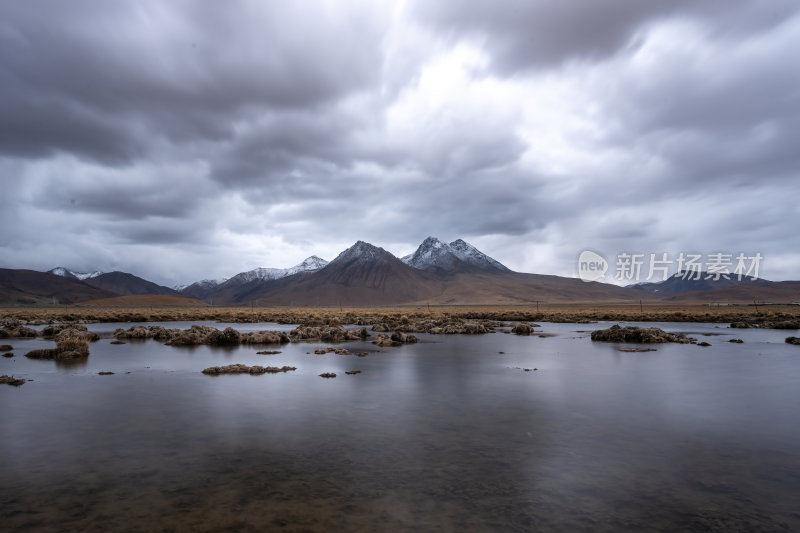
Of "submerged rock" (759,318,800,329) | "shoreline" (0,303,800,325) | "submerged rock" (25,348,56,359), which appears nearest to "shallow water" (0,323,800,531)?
"submerged rock" (25,348,56,359)

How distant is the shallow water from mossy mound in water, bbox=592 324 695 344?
12531 mm

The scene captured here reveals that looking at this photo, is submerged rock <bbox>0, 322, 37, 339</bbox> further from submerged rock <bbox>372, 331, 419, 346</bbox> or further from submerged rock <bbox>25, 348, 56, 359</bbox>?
submerged rock <bbox>372, 331, 419, 346</bbox>

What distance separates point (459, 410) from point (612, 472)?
4143mm

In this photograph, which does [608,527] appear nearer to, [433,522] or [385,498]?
[433,522]

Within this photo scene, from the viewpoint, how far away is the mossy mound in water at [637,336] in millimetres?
27031

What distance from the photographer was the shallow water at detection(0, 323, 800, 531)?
16.8ft

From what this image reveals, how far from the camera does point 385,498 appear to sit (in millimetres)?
5531

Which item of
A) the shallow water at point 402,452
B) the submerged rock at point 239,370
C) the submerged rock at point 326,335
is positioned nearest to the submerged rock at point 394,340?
the submerged rock at point 326,335

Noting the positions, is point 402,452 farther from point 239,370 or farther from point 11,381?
point 11,381

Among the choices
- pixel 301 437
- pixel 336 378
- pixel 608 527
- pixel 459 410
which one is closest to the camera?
pixel 608 527

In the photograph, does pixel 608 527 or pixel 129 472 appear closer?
pixel 608 527

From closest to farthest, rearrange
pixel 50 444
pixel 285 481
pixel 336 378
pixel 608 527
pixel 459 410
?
pixel 608 527 → pixel 285 481 → pixel 50 444 → pixel 459 410 → pixel 336 378

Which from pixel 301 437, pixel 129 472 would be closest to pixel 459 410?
pixel 301 437

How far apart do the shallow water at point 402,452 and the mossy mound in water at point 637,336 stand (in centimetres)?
1253
